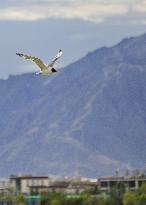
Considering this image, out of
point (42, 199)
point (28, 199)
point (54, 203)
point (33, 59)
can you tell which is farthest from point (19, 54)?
point (28, 199)

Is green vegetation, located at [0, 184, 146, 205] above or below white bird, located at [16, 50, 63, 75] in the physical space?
above

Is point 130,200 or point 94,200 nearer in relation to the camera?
point 130,200

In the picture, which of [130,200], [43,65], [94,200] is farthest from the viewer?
[94,200]

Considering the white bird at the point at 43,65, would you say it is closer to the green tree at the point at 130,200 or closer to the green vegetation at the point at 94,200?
the green vegetation at the point at 94,200

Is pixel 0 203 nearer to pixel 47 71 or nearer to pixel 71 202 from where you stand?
pixel 71 202

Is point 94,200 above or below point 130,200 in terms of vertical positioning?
above

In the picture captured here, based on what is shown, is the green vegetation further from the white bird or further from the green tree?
the white bird

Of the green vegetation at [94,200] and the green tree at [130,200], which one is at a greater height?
the green vegetation at [94,200]

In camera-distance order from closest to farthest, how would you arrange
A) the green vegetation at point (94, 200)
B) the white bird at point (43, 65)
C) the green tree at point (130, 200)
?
the white bird at point (43, 65) → the green tree at point (130, 200) → the green vegetation at point (94, 200)

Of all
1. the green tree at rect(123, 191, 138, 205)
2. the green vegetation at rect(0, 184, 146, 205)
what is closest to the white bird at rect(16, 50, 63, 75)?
the green vegetation at rect(0, 184, 146, 205)

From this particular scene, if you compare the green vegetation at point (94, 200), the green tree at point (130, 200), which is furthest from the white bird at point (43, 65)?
the green tree at point (130, 200)

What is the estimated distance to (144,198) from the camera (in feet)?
469

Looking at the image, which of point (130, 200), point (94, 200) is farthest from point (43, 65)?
point (94, 200)

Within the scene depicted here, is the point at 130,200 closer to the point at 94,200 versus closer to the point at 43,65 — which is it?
the point at 94,200
